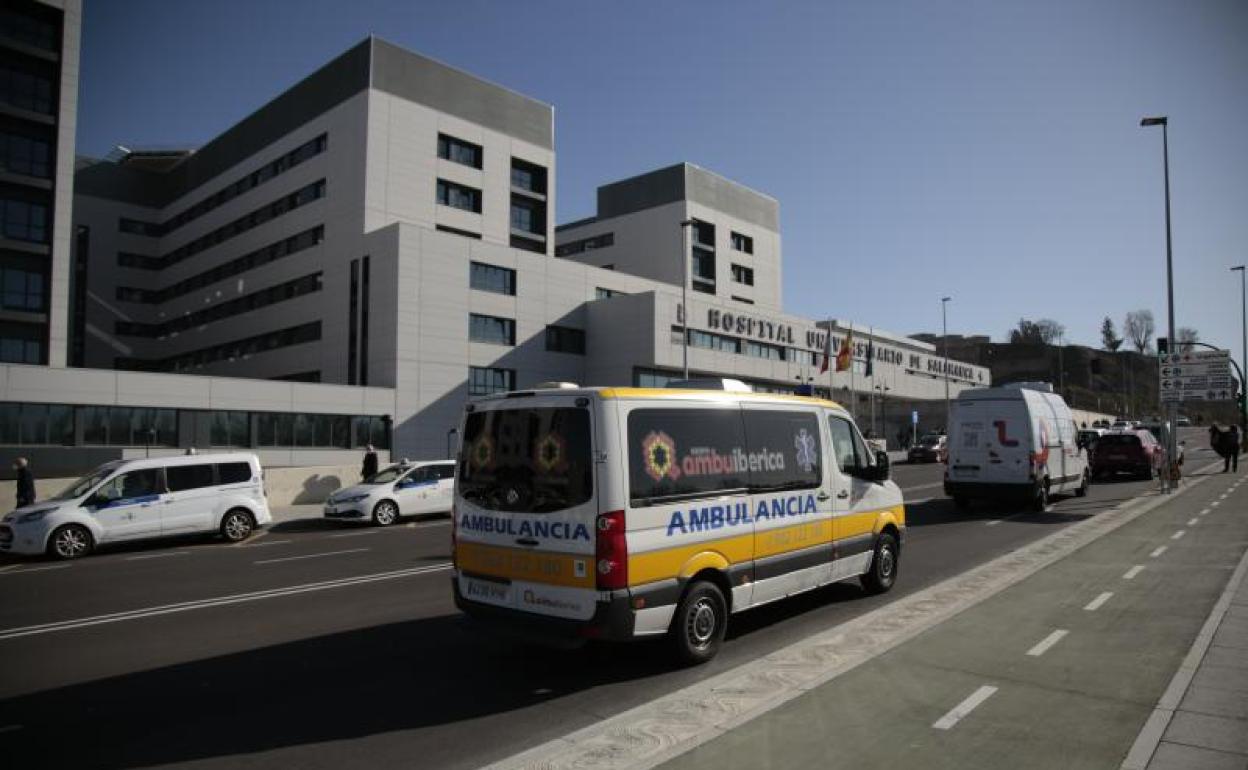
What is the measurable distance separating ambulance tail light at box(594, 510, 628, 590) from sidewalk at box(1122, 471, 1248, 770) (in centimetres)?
315

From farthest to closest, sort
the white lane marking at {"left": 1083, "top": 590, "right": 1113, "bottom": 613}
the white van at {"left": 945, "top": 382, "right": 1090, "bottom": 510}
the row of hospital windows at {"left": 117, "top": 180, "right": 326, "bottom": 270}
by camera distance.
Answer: the row of hospital windows at {"left": 117, "top": 180, "right": 326, "bottom": 270}
the white van at {"left": 945, "top": 382, "right": 1090, "bottom": 510}
the white lane marking at {"left": 1083, "top": 590, "right": 1113, "bottom": 613}

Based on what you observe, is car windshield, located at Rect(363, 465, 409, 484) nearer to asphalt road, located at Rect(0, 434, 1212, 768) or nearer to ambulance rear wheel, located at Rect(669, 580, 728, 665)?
asphalt road, located at Rect(0, 434, 1212, 768)

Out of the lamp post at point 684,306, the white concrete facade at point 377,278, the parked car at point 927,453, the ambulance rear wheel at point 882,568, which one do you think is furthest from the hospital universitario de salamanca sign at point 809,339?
the ambulance rear wheel at point 882,568

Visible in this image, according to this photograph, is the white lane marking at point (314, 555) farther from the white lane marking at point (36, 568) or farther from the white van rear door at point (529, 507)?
the white van rear door at point (529, 507)

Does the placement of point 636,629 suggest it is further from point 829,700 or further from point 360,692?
point 360,692

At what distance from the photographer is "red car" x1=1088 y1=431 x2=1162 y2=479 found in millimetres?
25891

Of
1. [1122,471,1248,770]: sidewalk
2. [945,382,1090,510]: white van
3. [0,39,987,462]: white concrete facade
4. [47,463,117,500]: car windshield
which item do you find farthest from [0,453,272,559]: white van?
[0,39,987,462]: white concrete facade

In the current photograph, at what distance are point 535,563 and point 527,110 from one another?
47213 millimetres

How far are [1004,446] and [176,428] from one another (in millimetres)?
30254

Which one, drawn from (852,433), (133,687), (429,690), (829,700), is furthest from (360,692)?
(852,433)

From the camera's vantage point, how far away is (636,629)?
552 cm

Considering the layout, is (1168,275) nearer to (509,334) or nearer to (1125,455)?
(1125,455)

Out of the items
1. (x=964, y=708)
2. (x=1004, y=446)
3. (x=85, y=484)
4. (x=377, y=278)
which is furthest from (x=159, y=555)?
(x=377, y=278)

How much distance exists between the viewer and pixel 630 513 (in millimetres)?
5555
